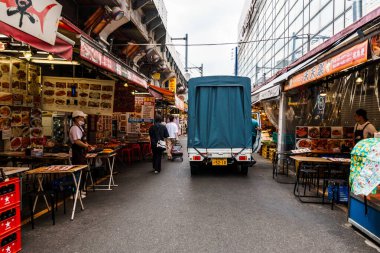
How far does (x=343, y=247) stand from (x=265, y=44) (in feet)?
87.1

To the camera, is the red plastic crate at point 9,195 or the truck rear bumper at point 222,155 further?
the truck rear bumper at point 222,155

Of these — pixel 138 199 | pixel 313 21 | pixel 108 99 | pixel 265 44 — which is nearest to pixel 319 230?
pixel 138 199

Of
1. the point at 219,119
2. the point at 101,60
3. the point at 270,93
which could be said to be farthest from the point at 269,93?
the point at 101,60

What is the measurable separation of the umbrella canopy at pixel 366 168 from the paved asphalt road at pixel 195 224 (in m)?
0.90

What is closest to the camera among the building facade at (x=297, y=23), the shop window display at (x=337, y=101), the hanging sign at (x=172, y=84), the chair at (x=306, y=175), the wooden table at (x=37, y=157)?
the wooden table at (x=37, y=157)

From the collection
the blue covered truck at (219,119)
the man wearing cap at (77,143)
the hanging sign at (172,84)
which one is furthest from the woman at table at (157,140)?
the hanging sign at (172,84)

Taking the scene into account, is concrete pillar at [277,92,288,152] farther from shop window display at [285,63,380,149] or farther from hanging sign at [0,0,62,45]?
hanging sign at [0,0,62,45]

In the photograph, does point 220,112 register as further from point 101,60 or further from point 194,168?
point 101,60

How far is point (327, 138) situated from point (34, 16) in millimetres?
8911

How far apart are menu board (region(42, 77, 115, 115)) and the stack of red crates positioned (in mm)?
5580

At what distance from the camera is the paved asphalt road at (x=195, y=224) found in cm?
412

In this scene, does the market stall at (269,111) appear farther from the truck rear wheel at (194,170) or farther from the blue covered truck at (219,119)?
the truck rear wheel at (194,170)

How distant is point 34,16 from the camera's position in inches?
166

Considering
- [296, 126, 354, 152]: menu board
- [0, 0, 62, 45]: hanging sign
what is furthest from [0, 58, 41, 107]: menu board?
[296, 126, 354, 152]: menu board
